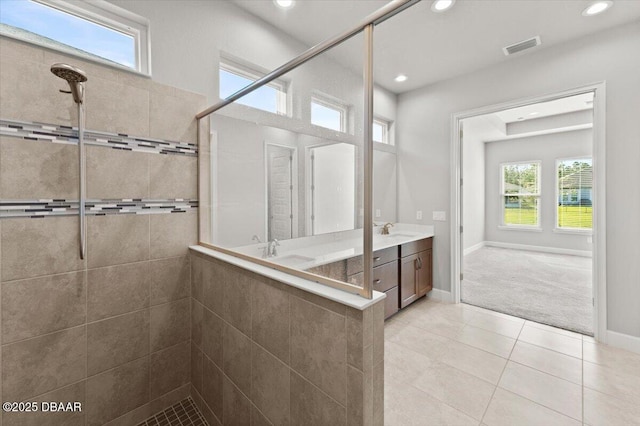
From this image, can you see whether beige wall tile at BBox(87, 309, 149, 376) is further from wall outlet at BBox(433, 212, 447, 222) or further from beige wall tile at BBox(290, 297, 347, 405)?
wall outlet at BBox(433, 212, 447, 222)

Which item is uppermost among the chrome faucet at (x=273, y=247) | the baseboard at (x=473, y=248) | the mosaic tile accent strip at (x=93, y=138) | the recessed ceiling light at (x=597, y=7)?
the recessed ceiling light at (x=597, y=7)

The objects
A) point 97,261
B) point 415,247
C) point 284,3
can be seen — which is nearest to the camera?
point 97,261

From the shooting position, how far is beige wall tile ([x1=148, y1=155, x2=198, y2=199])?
1.71m

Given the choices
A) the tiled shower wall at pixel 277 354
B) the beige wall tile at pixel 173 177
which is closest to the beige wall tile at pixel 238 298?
the tiled shower wall at pixel 277 354

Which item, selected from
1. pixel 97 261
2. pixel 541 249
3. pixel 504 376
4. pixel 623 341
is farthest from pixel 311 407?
pixel 541 249

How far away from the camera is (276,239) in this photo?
1535 millimetres

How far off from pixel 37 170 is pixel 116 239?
49 centimetres

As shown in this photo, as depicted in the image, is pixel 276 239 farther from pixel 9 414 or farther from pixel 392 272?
pixel 392 272

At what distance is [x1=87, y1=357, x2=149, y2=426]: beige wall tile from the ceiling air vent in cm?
426

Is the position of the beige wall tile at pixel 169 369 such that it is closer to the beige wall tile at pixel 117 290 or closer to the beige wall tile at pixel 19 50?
the beige wall tile at pixel 117 290

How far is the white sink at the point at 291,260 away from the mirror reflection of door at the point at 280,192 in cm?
16

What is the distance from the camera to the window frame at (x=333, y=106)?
115 cm

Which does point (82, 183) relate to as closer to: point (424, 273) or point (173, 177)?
point (173, 177)

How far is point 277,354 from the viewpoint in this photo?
1192 millimetres
